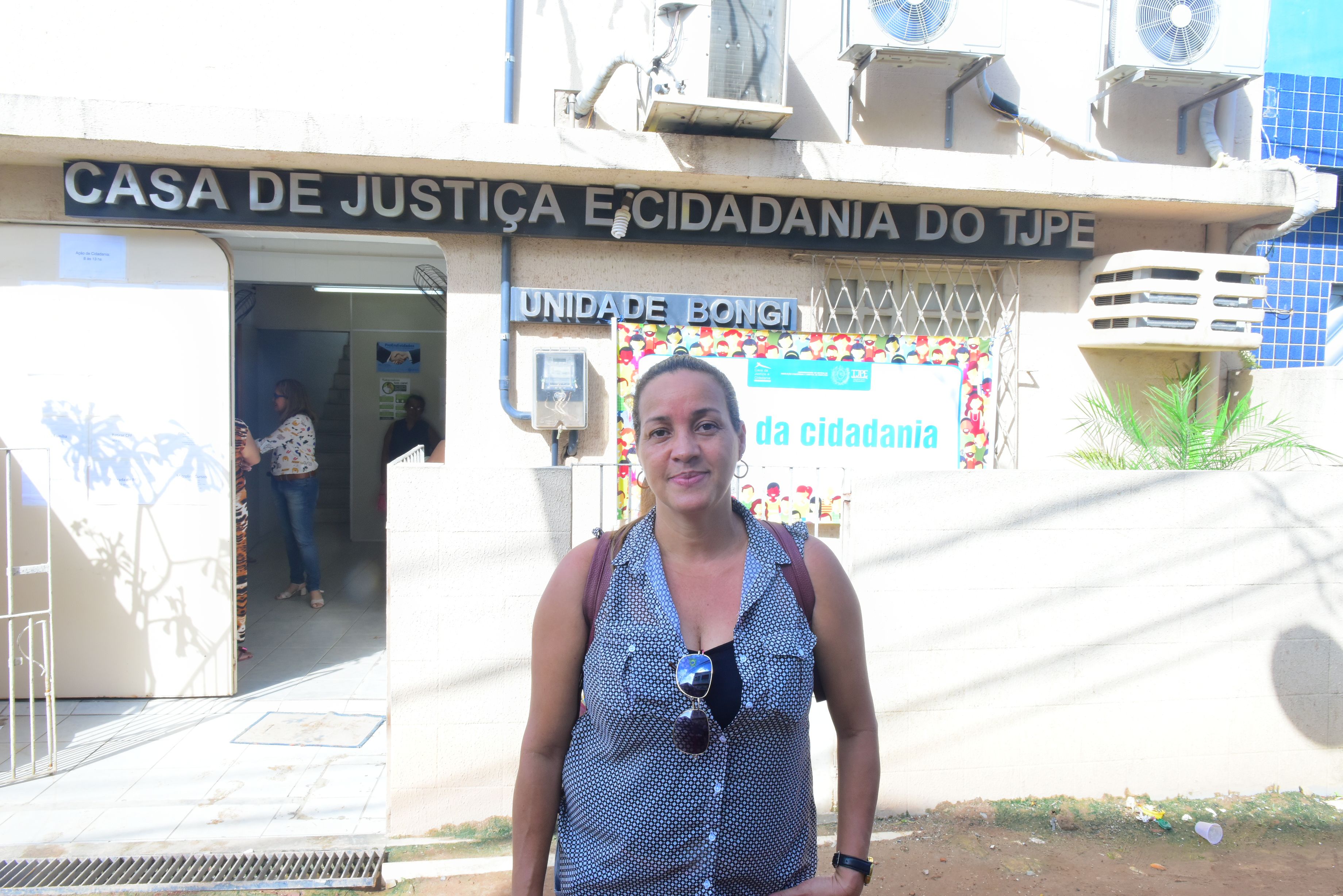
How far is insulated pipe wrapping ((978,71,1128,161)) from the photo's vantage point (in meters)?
5.65

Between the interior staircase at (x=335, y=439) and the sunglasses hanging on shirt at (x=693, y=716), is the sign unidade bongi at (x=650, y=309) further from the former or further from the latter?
the interior staircase at (x=335, y=439)

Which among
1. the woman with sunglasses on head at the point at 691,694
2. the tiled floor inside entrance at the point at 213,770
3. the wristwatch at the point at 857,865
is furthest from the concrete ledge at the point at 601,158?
the wristwatch at the point at 857,865

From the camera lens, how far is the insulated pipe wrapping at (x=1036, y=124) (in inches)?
222

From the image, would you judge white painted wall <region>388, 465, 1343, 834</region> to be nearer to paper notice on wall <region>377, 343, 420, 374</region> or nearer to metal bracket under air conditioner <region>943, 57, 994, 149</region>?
metal bracket under air conditioner <region>943, 57, 994, 149</region>

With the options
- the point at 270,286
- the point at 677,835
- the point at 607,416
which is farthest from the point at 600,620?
the point at 270,286

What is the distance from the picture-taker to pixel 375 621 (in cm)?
697

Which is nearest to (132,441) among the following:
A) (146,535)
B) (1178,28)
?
(146,535)

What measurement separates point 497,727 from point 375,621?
3505mm

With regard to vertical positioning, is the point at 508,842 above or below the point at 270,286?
below

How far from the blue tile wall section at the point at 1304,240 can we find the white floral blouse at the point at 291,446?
8.25m

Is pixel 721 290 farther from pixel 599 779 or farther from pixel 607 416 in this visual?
pixel 599 779

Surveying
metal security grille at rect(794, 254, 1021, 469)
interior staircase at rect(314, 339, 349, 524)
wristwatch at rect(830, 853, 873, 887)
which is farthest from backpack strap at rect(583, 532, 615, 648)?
interior staircase at rect(314, 339, 349, 524)

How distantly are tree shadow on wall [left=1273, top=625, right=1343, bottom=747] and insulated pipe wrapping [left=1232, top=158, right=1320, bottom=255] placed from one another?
269 cm

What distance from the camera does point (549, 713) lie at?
1.88 meters
